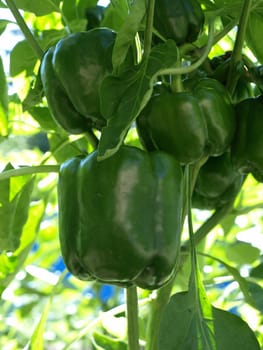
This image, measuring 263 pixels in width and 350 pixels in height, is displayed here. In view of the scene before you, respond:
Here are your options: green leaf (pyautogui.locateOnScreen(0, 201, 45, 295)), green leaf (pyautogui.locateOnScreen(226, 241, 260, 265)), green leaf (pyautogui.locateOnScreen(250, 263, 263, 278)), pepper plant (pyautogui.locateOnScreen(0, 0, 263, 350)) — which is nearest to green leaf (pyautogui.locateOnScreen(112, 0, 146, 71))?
pepper plant (pyautogui.locateOnScreen(0, 0, 263, 350))

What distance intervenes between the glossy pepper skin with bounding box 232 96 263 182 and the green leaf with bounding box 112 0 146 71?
22 cm

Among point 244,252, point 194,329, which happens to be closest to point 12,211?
point 194,329

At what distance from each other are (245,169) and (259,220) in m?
0.91

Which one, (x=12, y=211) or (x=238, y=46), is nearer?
(x=238, y=46)

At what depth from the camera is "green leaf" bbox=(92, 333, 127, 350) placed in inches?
46.6

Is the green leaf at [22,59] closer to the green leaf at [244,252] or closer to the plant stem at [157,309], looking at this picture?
the plant stem at [157,309]

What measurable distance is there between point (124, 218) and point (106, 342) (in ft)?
1.55

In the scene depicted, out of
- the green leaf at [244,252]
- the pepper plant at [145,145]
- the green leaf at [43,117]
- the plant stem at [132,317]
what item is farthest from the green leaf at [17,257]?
the green leaf at [244,252]

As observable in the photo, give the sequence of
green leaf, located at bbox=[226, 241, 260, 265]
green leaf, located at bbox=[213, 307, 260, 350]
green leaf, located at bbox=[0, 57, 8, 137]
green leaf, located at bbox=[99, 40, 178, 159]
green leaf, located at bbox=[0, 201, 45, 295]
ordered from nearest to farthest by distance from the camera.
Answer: green leaf, located at bbox=[99, 40, 178, 159], green leaf, located at bbox=[213, 307, 260, 350], green leaf, located at bbox=[0, 57, 8, 137], green leaf, located at bbox=[0, 201, 45, 295], green leaf, located at bbox=[226, 241, 260, 265]

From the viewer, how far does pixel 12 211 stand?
1057mm

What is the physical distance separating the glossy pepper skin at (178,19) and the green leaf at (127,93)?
0.50 ft

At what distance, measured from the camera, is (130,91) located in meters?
0.75

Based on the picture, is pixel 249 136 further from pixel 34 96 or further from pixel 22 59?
pixel 22 59

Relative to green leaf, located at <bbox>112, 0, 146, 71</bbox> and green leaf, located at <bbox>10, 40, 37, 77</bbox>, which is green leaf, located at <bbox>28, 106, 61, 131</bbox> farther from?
green leaf, located at <bbox>112, 0, 146, 71</bbox>
